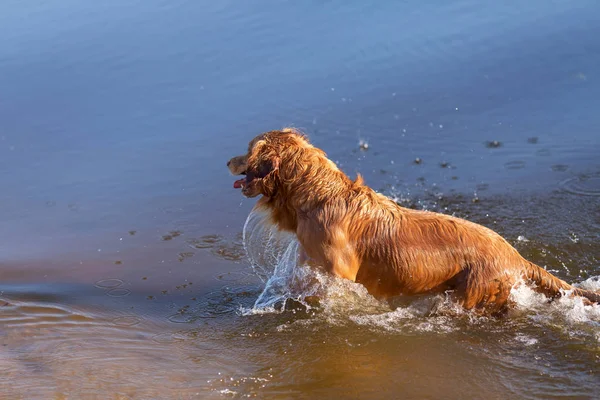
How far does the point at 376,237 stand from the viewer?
22.0 ft

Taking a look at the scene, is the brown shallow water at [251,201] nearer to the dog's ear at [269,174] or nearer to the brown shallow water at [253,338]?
the brown shallow water at [253,338]

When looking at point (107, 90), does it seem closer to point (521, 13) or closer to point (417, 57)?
point (417, 57)

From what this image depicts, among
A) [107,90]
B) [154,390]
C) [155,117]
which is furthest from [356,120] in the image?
[154,390]

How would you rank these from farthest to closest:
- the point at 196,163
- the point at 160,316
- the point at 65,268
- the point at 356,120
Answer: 1. the point at 356,120
2. the point at 196,163
3. the point at 65,268
4. the point at 160,316

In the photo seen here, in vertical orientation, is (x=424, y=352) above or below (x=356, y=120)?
below

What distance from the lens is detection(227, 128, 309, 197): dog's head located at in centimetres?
687

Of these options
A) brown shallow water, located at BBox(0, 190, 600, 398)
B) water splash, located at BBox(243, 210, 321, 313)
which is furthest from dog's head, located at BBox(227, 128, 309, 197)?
brown shallow water, located at BBox(0, 190, 600, 398)

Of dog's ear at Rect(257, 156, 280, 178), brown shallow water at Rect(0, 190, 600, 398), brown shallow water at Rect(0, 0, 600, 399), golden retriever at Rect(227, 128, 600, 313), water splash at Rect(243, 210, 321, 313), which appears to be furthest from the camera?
water splash at Rect(243, 210, 321, 313)

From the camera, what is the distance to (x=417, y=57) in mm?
12781

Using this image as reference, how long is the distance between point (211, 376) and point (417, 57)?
8.29 m

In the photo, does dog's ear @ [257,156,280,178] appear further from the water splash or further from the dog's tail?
the dog's tail

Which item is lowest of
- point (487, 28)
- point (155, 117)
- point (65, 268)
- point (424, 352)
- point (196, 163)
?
point (424, 352)

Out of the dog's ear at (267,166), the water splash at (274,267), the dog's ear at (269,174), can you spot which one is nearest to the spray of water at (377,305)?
the water splash at (274,267)

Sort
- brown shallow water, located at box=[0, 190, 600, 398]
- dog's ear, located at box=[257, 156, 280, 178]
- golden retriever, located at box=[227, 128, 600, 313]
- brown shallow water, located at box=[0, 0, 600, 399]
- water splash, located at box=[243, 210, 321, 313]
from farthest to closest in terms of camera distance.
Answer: water splash, located at box=[243, 210, 321, 313], dog's ear, located at box=[257, 156, 280, 178], golden retriever, located at box=[227, 128, 600, 313], brown shallow water, located at box=[0, 0, 600, 399], brown shallow water, located at box=[0, 190, 600, 398]
